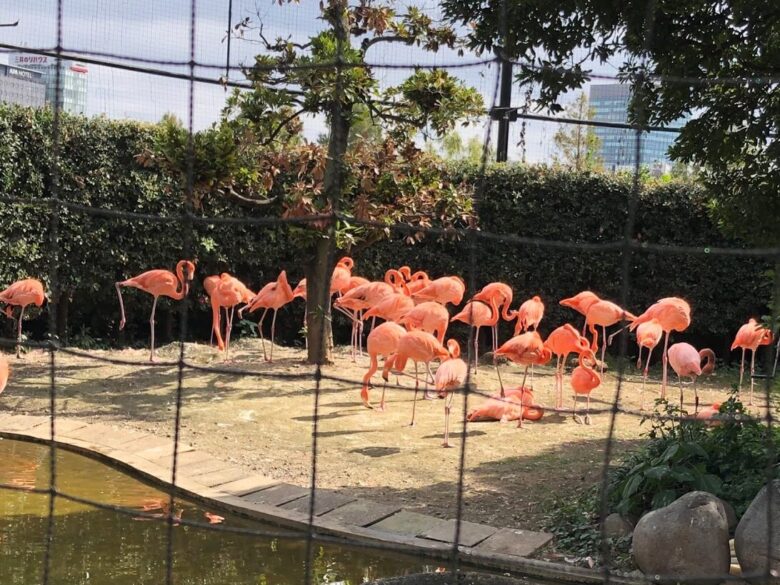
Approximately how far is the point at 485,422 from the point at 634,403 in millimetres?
1240

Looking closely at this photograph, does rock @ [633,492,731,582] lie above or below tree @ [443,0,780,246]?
below

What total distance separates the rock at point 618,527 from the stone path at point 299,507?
201mm

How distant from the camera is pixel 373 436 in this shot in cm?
445

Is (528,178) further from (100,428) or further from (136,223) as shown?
(100,428)

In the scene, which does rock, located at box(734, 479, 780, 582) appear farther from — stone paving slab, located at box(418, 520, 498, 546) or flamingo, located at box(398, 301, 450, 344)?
flamingo, located at box(398, 301, 450, 344)

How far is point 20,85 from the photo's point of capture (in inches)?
135

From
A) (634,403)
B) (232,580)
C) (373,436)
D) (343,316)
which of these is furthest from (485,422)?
(343,316)

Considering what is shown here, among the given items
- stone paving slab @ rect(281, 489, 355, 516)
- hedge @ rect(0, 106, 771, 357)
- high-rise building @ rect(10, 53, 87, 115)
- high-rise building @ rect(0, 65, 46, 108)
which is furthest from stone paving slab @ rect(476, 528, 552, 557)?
hedge @ rect(0, 106, 771, 357)

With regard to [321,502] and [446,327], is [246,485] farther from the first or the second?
[446,327]

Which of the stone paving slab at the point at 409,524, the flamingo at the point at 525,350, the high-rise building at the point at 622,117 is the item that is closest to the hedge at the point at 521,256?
the flamingo at the point at 525,350

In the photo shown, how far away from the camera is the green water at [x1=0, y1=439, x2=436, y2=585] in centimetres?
279

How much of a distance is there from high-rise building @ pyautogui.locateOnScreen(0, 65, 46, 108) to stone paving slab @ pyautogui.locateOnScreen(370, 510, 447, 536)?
1.87 m

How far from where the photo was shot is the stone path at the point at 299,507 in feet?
9.49

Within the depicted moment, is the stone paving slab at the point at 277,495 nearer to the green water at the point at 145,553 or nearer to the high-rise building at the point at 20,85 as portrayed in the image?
the green water at the point at 145,553
